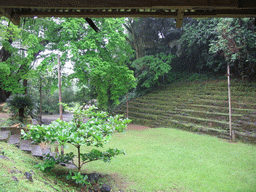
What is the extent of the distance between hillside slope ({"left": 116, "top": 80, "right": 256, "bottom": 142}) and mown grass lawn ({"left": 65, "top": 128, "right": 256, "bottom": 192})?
1.02 m

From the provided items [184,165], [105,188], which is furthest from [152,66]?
[105,188]

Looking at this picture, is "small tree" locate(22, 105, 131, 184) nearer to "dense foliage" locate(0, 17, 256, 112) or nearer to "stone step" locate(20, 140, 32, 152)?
"stone step" locate(20, 140, 32, 152)

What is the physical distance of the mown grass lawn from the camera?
12.0 ft

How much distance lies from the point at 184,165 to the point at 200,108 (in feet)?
18.5

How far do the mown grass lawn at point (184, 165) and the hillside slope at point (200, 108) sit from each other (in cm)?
102

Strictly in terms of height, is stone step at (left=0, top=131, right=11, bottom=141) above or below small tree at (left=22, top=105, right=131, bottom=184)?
below

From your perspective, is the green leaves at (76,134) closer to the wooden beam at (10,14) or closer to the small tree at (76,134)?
the small tree at (76,134)

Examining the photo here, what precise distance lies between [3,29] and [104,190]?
6026mm

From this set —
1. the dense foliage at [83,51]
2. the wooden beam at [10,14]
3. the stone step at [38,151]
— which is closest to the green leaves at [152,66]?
the dense foliage at [83,51]

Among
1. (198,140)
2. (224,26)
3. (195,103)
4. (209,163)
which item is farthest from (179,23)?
(195,103)

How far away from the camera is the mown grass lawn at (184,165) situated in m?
3.66

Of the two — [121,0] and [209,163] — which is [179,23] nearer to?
[121,0]

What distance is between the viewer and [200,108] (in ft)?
32.2

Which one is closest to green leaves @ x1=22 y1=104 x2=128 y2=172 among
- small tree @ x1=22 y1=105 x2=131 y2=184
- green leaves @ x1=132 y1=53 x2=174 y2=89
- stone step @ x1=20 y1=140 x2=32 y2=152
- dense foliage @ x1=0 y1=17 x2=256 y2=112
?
small tree @ x1=22 y1=105 x2=131 y2=184
